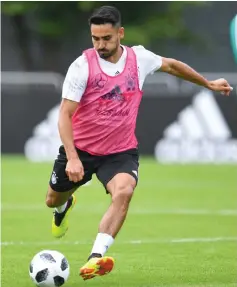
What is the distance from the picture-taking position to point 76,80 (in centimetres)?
966

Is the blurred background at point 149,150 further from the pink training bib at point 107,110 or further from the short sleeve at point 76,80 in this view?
the short sleeve at point 76,80

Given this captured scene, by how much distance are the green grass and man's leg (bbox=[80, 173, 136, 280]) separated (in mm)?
383

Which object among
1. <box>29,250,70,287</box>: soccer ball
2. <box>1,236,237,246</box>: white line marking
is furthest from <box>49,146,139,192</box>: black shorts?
<box>1,236,237,246</box>: white line marking

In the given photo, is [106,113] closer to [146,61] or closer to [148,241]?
[146,61]

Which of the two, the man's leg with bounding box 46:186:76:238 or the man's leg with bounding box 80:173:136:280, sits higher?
the man's leg with bounding box 80:173:136:280

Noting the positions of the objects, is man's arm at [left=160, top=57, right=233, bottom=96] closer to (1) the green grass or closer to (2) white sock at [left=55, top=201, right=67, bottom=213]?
(1) the green grass

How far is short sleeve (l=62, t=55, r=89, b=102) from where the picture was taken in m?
9.62

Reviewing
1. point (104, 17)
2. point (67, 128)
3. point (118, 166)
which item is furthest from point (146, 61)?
point (67, 128)

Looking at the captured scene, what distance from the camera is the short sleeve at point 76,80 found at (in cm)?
962

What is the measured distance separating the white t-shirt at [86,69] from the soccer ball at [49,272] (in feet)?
4.99

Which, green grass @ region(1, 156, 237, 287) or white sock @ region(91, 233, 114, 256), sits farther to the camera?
green grass @ region(1, 156, 237, 287)

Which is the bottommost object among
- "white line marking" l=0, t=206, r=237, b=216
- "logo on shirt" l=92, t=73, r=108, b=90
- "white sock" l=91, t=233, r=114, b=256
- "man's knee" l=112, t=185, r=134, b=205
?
"white line marking" l=0, t=206, r=237, b=216

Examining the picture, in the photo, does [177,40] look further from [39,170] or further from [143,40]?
[39,170]

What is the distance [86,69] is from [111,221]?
143 cm
